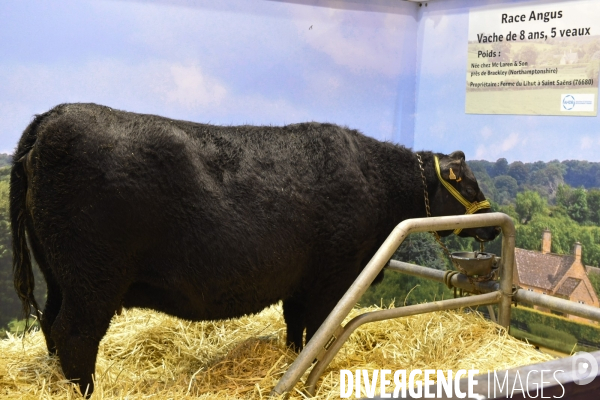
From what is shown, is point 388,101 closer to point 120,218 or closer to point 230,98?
point 230,98

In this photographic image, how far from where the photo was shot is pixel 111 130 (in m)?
2.89

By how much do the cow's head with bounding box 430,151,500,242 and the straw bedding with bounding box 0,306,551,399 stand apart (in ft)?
1.88

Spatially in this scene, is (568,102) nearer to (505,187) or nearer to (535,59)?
(535,59)

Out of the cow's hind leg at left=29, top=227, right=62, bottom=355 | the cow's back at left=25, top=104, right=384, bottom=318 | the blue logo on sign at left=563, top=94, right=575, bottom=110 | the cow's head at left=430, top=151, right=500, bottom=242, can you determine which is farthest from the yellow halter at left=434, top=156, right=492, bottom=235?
the cow's hind leg at left=29, top=227, right=62, bottom=355

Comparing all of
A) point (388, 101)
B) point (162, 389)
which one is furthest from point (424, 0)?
point (162, 389)

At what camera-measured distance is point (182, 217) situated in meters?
2.94

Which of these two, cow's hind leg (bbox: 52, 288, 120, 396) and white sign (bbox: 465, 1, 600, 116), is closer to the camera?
cow's hind leg (bbox: 52, 288, 120, 396)

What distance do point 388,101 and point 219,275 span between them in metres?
2.93

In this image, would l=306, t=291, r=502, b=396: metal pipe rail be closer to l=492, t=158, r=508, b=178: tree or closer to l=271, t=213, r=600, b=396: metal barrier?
l=271, t=213, r=600, b=396: metal barrier

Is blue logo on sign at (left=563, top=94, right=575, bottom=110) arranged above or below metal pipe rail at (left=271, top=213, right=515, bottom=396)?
above

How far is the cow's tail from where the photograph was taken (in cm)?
301

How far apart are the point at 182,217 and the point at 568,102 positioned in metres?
2.87

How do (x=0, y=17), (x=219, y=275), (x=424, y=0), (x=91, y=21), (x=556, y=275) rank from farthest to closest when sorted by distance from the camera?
1. (x=424, y=0)
2. (x=556, y=275)
3. (x=91, y=21)
4. (x=0, y=17)
5. (x=219, y=275)

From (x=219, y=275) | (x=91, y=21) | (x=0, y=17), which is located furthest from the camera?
(x=91, y=21)
